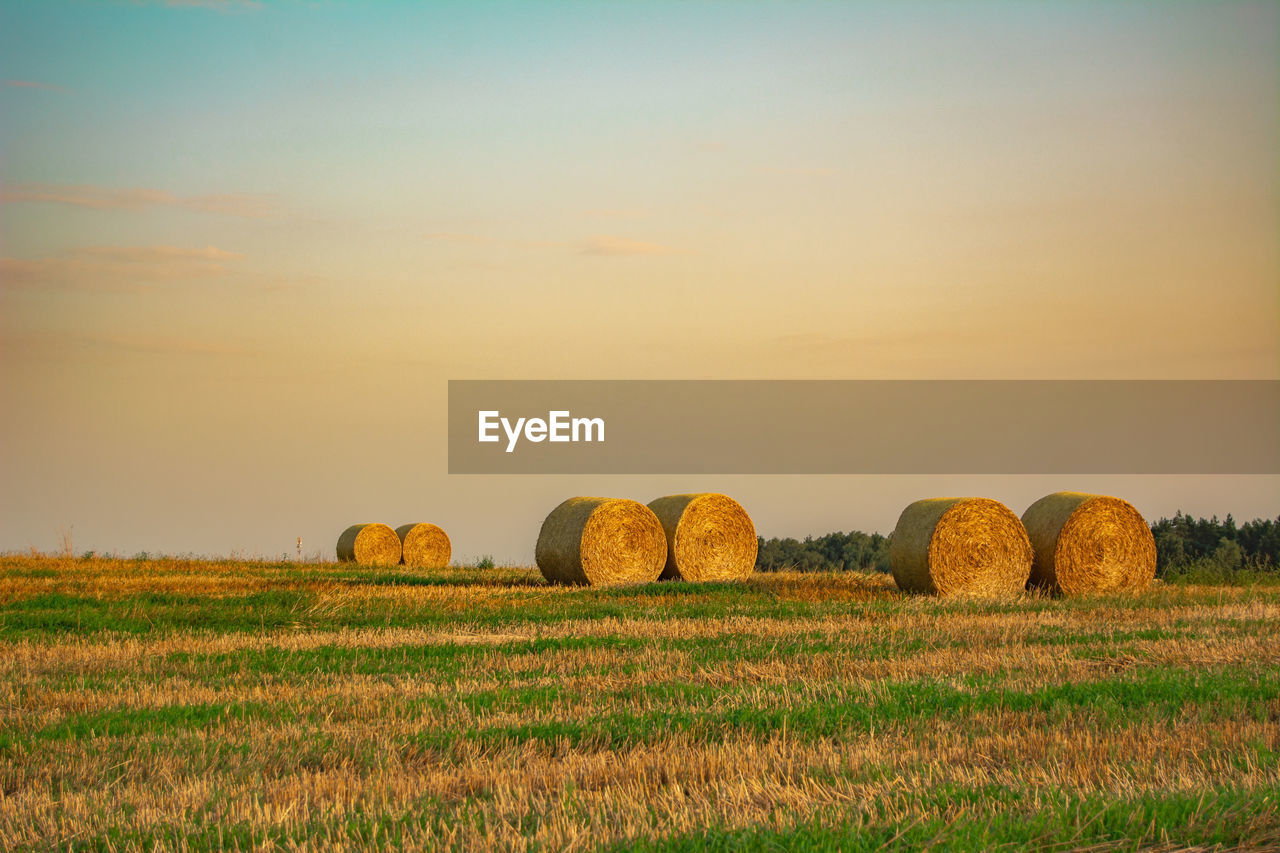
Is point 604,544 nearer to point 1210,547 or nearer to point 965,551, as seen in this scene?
point 965,551

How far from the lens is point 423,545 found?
3622cm

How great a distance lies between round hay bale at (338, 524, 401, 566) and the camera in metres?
35.0

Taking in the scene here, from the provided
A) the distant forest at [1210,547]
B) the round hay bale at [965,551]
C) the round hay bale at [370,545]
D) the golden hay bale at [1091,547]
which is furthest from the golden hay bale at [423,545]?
the golden hay bale at [1091,547]

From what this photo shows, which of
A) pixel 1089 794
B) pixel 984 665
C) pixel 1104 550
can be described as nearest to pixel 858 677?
pixel 984 665

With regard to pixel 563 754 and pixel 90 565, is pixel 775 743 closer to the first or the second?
pixel 563 754

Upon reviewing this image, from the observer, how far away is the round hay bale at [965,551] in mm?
20328

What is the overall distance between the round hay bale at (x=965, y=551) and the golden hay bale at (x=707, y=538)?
4985mm

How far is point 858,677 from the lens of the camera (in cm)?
1055

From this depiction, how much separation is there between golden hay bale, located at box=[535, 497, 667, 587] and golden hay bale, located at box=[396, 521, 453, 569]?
12310mm

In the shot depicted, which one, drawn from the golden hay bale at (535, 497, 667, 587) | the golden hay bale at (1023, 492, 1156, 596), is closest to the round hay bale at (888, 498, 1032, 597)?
the golden hay bale at (1023, 492, 1156, 596)

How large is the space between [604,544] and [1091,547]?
30.8 feet

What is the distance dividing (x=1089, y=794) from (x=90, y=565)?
25.6 meters

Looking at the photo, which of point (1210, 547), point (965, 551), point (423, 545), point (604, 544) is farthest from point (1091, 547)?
point (423, 545)

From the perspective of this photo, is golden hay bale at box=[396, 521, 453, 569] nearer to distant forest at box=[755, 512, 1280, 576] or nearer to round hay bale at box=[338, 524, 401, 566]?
round hay bale at box=[338, 524, 401, 566]
